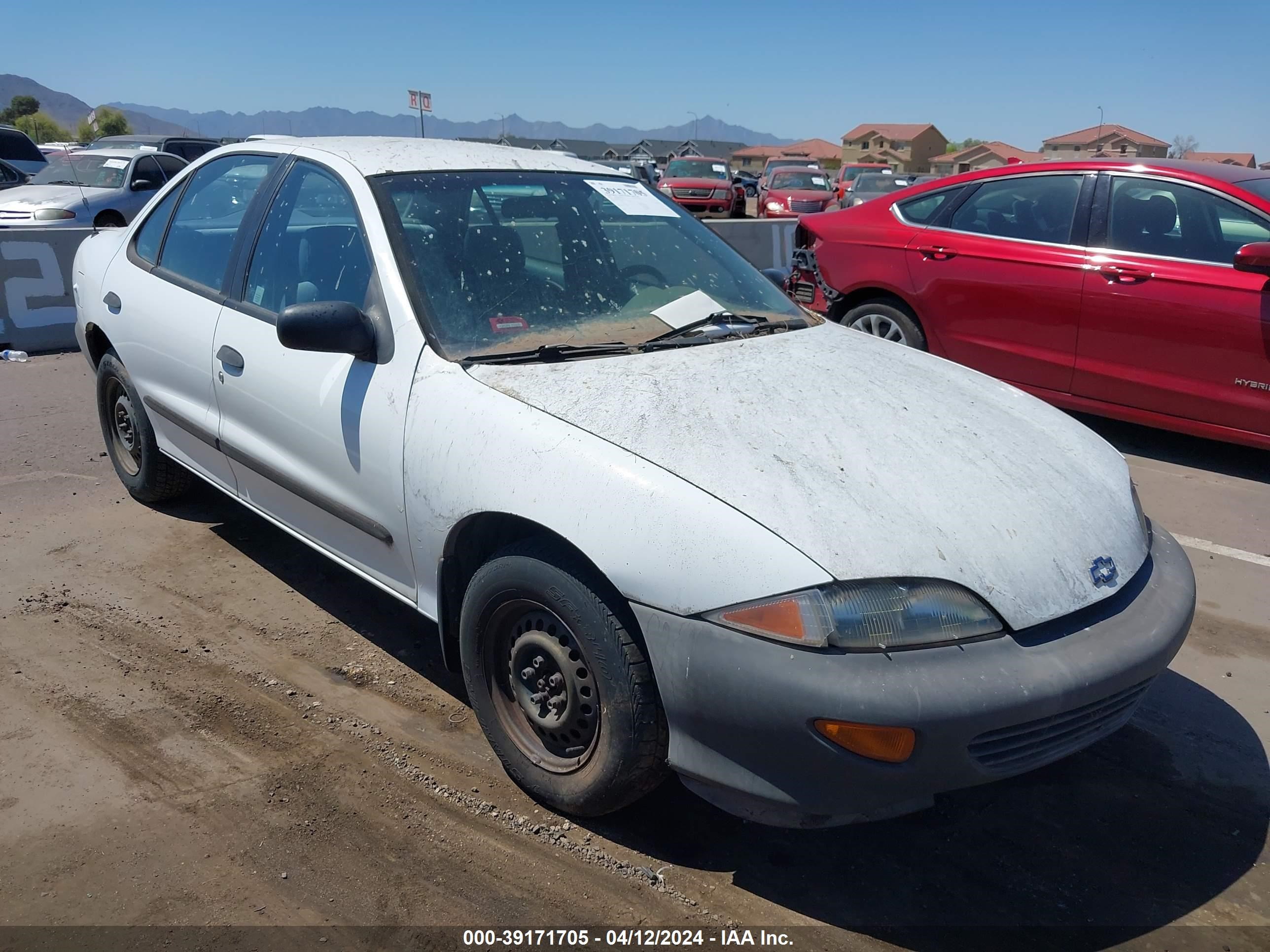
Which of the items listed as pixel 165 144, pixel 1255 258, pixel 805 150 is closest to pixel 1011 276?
pixel 1255 258

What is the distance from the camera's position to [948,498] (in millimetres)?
2391

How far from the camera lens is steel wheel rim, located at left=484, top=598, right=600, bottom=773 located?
247 centimetres

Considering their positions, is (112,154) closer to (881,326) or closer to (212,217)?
(212,217)

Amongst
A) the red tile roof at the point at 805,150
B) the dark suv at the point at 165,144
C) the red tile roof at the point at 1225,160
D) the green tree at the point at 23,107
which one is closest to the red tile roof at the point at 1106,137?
the red tile roof at the point at 1225,160

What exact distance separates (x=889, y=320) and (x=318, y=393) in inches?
173

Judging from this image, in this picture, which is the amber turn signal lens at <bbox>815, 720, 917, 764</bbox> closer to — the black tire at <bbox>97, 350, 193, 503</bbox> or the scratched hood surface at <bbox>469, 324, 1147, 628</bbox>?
the scratched hood surface at <bbox>469, 324, 1147, 628</bbox>

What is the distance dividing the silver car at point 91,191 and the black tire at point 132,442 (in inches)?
298

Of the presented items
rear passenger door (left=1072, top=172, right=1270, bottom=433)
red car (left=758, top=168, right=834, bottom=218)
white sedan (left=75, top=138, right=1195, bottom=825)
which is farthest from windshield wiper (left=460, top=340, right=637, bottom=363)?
red car (left=758, top=168, right=834, bottom=218)

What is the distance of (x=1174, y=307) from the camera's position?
529 centimetres

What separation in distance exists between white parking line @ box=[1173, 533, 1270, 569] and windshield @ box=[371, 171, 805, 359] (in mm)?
2367

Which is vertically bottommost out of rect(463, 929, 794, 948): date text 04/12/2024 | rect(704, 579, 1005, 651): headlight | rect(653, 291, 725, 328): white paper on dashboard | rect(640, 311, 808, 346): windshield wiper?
rect(463, 929, 794, 948): date text 04/12/2024

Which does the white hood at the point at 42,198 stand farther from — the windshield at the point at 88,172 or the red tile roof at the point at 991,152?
the red tile roof at the point at 991,152

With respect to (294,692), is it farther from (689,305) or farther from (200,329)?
(689,305)

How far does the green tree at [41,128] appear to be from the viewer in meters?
54.8
